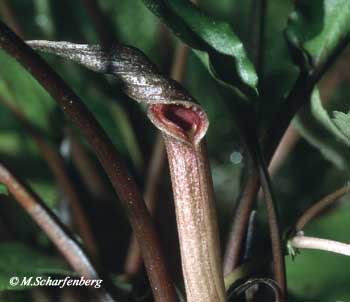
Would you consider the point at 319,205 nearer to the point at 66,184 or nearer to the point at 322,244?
the point at 322,244

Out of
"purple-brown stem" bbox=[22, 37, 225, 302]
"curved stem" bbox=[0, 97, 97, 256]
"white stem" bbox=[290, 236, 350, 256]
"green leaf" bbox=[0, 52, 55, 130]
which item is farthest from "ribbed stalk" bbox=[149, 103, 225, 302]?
"green leaf" bbox=[0, 52, 55, 130]

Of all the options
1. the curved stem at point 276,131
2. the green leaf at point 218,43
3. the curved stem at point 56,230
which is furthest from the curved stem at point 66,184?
the green leaf at point 218,43

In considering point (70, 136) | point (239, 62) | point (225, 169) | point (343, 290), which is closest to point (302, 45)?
point (239, 62)

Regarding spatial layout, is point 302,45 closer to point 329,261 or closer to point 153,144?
point 329,261

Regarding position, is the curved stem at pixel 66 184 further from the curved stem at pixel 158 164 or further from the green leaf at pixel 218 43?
the green leaf at pixel 218 43

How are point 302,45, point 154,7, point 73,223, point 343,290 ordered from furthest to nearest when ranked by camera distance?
point 73,223
point 343,290
point 302,45
point 154,7

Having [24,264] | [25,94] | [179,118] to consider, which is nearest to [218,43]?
[179,118]
